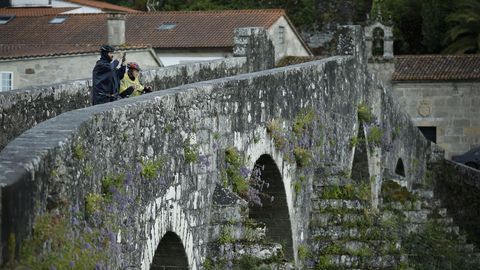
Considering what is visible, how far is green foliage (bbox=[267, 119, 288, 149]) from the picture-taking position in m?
15.3

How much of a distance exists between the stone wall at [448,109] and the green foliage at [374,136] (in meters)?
19.0

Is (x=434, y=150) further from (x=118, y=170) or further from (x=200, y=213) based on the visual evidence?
(x=118, y=170)

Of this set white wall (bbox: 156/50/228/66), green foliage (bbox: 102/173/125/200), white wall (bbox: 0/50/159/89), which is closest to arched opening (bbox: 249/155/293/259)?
green foliage (bbox: 102/173/125/200)

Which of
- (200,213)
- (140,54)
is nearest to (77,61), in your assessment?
(140,54)

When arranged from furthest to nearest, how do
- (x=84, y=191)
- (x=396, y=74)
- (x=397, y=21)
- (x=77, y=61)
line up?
(x=397, y=21) < (x=396, y=74) < (x=77, y=61) < (x=84, y=191)

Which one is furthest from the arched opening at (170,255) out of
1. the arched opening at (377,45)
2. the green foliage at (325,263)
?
the arched opening at (377,45)

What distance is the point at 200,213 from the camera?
40.2 feet

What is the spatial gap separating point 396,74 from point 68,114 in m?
35.1

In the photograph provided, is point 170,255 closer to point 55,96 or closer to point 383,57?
point 55,96

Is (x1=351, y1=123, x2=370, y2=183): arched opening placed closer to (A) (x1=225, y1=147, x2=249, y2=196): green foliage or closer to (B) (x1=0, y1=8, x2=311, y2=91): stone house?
(A) (x1=225, y1=147, x2=249, y2=196): green foliage

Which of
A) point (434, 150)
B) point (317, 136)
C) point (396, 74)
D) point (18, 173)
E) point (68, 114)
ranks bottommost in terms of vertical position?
point (18, 173)

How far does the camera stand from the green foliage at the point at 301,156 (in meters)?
17.0

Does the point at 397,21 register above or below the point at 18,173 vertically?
above

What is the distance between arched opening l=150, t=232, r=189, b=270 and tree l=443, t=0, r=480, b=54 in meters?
36.7
